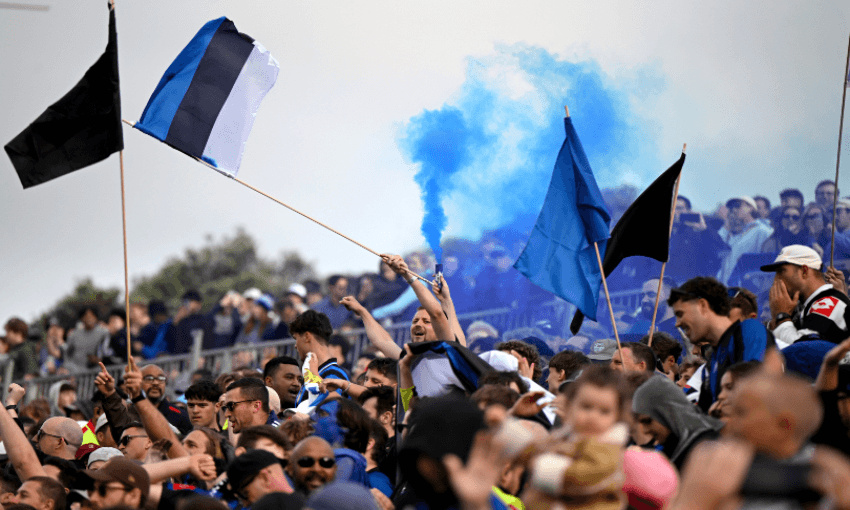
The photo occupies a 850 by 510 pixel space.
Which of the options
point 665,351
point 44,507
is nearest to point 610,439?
point 44,507

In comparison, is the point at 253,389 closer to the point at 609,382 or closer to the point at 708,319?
the point at 708,319

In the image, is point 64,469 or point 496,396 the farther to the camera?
point 64,469

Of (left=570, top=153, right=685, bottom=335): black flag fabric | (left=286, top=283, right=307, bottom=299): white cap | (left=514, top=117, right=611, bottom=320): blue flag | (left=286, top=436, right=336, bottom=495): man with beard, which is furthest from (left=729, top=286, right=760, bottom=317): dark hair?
(left=286, top=283, right=307, bottom=299): white cap

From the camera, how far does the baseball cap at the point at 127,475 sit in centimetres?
451

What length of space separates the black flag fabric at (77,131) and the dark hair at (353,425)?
323 centimetres

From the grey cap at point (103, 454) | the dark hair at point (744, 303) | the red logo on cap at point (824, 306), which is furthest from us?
the grey cap at point (103, 454)

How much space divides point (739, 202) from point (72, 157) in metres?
6.87

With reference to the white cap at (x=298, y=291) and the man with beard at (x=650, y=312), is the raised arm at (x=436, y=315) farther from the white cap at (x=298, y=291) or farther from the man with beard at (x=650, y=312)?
the white cap at (x=298, y=291)

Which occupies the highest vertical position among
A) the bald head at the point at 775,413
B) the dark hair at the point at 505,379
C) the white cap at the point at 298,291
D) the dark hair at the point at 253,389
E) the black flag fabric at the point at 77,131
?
the black flag fabric at the point at 77,131

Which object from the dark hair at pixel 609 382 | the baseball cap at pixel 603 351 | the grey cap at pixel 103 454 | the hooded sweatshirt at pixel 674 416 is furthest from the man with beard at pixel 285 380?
the dark hair at pixel 609 382

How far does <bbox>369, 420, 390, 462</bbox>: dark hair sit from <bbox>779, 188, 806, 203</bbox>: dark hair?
6.15 m

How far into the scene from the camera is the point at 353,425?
531cm

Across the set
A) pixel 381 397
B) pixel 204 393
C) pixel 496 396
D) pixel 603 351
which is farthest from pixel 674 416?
pixel 204 393

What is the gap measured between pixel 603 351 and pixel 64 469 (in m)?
4.09
